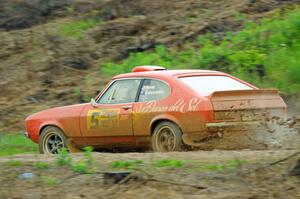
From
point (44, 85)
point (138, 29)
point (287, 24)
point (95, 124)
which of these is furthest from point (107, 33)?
point (95, 124)

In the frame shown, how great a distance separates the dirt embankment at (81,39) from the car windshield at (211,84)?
7020 millimetres

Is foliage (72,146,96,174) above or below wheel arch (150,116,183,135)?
below

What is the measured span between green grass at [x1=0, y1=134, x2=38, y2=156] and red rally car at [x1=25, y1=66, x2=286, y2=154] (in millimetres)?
1735

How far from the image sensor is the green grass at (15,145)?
595 inches

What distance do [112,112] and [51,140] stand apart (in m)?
1.52

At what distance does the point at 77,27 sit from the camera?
23594mm

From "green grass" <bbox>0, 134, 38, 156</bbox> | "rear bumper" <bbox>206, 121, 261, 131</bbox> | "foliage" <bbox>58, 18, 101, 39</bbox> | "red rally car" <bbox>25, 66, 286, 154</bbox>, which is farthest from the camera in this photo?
"foliage" <bbox>58, 18, 101, 39</bbox>

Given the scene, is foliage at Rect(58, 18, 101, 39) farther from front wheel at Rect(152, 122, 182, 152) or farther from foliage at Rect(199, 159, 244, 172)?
foliage at Rect(199, 159, 244, 172)

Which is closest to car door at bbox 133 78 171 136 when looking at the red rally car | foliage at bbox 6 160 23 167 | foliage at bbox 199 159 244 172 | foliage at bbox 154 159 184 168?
the red rally car

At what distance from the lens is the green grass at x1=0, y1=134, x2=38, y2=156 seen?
15125 mm

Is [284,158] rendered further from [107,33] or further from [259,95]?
[107,33]

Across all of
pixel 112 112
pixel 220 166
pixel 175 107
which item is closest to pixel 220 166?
pixel 220 166

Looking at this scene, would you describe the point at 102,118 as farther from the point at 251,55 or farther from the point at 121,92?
the point at 251,55

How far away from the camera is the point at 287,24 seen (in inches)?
710
